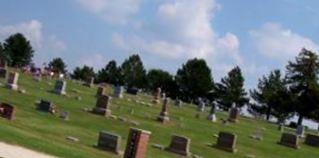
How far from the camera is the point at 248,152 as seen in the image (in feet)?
126

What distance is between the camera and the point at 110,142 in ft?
91.4

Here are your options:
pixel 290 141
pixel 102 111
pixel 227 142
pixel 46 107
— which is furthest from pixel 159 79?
pixel 46 107

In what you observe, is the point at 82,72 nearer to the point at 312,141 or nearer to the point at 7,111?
the point at 312,141

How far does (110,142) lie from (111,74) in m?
103

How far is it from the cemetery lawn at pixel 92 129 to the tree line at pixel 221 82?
3189 centimetres

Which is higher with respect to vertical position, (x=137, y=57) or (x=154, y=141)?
(x=137, y=57)

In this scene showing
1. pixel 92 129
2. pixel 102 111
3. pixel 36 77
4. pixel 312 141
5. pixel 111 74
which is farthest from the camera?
pixel 111 74

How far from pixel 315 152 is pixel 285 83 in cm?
4784

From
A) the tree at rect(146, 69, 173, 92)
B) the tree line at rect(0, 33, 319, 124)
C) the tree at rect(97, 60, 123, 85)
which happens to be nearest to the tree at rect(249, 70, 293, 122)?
the tree line at rect(0, 33, 319, 124)

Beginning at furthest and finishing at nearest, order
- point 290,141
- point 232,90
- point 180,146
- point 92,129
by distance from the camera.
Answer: point 232,90
point 290,141
point 92,129
point 180,146

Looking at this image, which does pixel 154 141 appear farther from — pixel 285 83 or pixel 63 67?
pixel 63 67

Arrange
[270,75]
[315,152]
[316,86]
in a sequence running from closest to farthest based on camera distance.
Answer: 1. [315,152]
2. [316,86]
3. [270,75]

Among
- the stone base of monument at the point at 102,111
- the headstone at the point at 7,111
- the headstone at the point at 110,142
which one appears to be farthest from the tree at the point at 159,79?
the headstone at the point at 110,142

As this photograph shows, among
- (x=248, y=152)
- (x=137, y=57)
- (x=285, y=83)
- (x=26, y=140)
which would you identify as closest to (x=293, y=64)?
(x=285, y=83)
